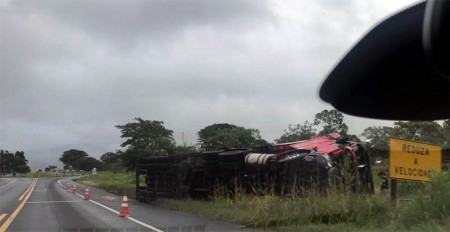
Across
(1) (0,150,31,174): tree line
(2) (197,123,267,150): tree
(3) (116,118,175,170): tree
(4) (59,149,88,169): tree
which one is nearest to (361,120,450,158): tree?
(2) (197,123,267,150): tree

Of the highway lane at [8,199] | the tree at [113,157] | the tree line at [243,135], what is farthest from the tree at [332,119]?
the tree at [113,157]

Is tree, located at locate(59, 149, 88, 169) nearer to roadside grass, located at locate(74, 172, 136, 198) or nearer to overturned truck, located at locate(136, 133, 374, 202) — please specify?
roadside grass, located at locate(74, 172, 136, 198)

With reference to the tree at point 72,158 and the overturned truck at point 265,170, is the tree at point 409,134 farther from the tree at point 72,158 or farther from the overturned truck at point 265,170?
the tree at point 72,158

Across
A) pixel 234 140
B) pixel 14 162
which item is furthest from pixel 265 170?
pixel 14 162

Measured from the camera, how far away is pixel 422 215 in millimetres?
11195

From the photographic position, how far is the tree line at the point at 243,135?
1202 cm

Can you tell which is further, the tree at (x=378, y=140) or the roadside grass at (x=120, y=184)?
the roadside grass at (x=120, y=184)

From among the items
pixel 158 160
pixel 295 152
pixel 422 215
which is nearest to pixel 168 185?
pixel 158 160

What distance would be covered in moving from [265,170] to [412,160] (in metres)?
7.96

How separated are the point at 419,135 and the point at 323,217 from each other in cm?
268

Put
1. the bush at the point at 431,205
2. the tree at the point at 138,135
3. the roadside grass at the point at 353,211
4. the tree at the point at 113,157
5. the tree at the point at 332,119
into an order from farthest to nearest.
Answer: the tree at the point at 113,157 → the tree at the point at 138,135 → the roadside grass at the point at 353,211 → the bush at the point at 431,205 → the tree at the point at 332,119

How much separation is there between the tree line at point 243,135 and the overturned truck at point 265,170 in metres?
0.61

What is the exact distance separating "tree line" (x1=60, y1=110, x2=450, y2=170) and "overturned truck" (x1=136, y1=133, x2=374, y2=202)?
61 centimetres

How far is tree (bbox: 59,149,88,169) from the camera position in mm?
162500
